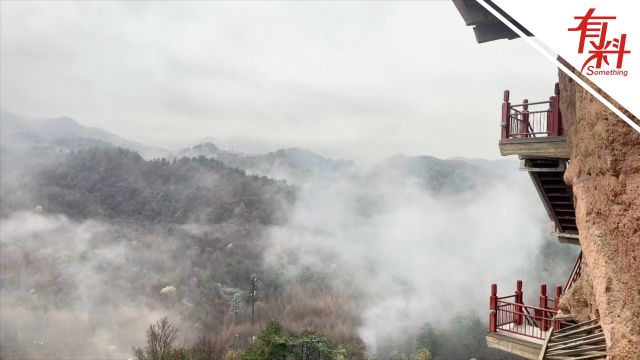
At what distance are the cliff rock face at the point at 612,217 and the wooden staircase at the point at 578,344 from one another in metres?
0.83

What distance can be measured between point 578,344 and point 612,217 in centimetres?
216

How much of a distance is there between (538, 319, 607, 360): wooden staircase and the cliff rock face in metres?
0.83

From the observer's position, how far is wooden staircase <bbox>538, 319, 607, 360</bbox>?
623 centimetres

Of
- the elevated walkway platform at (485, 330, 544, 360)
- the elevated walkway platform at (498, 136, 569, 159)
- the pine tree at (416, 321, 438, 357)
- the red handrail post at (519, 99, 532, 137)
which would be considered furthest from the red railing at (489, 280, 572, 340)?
the pine tree at (416, 321, 438, 357)

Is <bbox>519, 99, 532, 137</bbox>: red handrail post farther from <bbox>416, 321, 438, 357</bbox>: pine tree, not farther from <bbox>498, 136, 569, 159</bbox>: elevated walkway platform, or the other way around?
<bbox>416, 321, 438, 357</bbox>: pine tree

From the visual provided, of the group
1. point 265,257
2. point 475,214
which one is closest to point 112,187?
point 265,257

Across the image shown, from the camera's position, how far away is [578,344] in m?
6.63

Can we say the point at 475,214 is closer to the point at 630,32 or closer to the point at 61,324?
the point at 61,324

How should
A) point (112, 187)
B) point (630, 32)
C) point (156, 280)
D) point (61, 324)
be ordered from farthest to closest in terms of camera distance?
point (112, 187), point (156, 280), point (61, 324), point (630, 32)

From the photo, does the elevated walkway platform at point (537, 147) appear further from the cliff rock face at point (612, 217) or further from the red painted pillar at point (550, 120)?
the cliff rock face at point (612, 217)

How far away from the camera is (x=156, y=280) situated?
331ft

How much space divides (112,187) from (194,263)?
4519 cm

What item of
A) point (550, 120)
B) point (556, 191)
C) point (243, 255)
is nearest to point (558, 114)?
point (550, 120)

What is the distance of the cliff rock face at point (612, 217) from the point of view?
522cm
